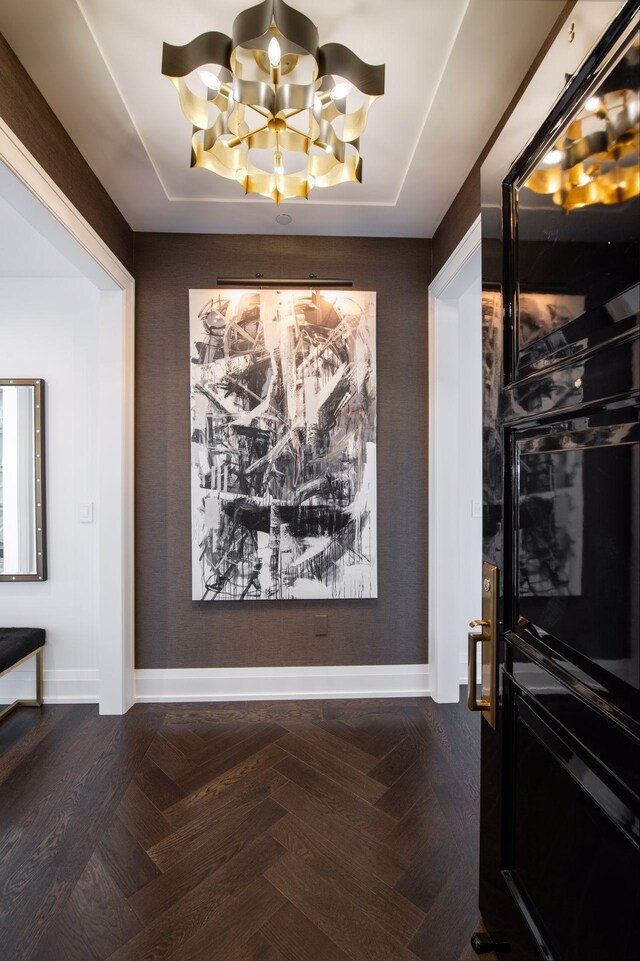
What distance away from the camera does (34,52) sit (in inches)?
63.8

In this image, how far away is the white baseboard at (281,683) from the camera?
2.89m

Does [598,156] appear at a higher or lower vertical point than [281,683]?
higher

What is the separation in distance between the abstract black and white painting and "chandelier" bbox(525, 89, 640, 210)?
6.23ft

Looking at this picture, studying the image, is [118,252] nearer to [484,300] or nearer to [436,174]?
[436,174]

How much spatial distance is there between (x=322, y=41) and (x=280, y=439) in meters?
1.81

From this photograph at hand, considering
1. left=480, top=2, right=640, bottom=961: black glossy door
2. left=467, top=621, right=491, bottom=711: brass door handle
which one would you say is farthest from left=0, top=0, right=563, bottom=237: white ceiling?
left=467, top=621, right=491, bottom=711: brass door handle

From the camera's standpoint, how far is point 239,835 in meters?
1.81

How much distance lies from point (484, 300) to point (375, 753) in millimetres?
2160

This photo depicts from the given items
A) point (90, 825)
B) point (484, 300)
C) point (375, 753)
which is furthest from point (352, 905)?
point (484, 300)

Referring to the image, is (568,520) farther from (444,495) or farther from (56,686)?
(56,686)

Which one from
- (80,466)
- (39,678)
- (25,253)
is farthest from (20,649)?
(25,253)

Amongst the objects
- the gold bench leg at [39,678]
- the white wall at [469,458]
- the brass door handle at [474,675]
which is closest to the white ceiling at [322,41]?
the white wall at [469,458]

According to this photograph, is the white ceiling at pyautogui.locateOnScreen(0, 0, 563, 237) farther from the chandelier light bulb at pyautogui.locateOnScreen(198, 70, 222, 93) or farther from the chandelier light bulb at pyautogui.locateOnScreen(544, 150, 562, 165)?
the chandelier light bulb at pyautogui.locateOnScreen(544, 150, 562, 165)

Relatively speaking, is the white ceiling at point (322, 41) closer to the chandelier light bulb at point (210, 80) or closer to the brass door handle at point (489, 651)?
the chandelier light bulb at point (210, 80)
